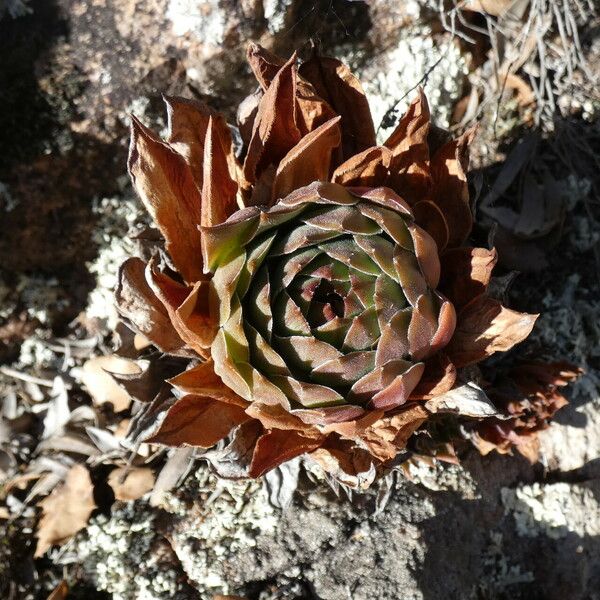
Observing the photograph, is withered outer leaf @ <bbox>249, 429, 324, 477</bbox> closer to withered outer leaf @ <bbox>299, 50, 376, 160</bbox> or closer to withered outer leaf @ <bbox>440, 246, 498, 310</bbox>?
withered outer leaf @ <bbox>440, 246, 498, 310</bbox>

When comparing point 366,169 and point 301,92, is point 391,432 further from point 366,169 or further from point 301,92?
point 301,92

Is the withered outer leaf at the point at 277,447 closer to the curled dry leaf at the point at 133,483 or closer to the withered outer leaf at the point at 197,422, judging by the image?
the withered outer leaf at the point at 197,422

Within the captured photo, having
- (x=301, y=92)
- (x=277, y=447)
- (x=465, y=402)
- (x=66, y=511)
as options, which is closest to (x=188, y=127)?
(x=301, y=92)

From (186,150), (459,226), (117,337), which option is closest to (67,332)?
(117,337)

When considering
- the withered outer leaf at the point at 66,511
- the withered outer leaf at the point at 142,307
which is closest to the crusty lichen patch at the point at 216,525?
the withered outer leaf at the point at 66,511

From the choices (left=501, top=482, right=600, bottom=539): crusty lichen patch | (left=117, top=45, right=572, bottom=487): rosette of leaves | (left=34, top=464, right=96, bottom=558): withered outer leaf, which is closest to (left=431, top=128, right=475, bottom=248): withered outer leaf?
(left=117, top=45, right=572, bottom=487): rosette of leaves
